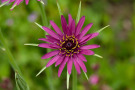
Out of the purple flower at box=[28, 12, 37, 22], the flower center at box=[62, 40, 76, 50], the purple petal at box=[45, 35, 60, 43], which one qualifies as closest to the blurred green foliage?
the purple flower at box=[28, 12, 37, 22]

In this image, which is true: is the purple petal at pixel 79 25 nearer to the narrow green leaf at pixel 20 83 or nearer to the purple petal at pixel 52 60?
the purple petal at pixel 52 60

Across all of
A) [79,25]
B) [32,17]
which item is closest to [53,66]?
[32,17]

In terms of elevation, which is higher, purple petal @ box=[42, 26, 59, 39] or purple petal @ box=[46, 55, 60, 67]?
purple petal @ box=[42, 26, 59, 39]

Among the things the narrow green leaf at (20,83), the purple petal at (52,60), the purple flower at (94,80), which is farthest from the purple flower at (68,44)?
the purple flower at (94,80)

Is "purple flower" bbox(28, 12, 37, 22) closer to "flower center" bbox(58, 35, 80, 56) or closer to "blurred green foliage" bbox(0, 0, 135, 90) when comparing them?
"blurred green foliage" bbox(0, 0, 135, 90)

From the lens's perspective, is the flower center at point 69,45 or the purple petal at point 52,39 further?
the flower center at point 69,45
